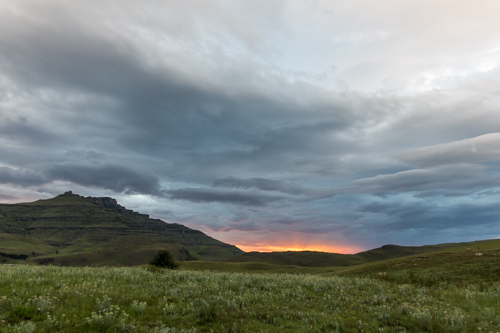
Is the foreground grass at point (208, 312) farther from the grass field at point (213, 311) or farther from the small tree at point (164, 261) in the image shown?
the small tree at point (164, 261)

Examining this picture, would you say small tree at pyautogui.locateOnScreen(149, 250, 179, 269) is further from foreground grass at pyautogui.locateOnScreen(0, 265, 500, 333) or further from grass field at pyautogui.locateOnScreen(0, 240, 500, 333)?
foreground grass at pyautogui.locateOnScreen(0, 265, 500, 333)

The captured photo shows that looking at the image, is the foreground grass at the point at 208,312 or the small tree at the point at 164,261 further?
the small tree at the point at 164,261

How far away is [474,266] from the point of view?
35.7 metres

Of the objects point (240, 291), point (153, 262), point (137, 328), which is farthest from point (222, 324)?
point (153, 262)

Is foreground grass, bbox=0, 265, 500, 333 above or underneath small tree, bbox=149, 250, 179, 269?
above

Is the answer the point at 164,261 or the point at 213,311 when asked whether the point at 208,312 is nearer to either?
the point at 213,311

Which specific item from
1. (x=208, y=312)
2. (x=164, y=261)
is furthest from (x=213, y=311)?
(x=164, y=261)

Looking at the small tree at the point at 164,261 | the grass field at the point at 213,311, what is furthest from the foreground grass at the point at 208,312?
the small tree at the point at 164,261

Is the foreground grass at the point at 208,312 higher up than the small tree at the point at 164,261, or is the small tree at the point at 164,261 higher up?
the foreground grass at the point at 208,312

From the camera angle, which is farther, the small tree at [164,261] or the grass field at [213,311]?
the small tree at [164,261]

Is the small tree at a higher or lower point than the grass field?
lower

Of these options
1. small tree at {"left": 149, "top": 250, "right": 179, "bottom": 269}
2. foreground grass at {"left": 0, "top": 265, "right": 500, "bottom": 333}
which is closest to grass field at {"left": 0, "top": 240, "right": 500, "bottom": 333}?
foreground grass at {"left": 0, "top": 265, "right": 500, "bottom": 333}

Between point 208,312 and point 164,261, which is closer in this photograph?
point 208,312

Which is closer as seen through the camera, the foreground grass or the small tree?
the foreground grass
